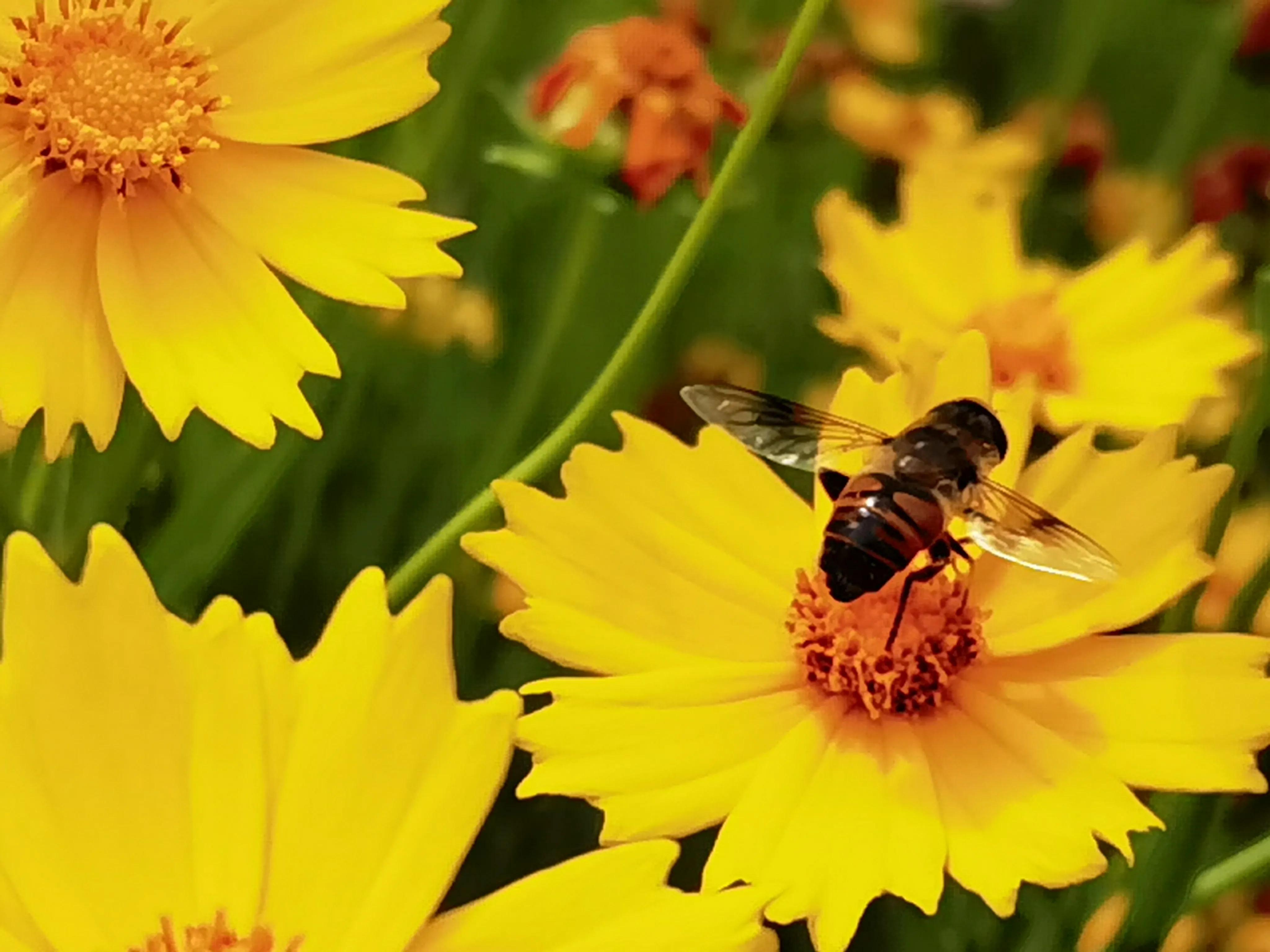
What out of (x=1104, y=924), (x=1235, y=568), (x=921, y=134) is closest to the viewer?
(x=1104, y=924)

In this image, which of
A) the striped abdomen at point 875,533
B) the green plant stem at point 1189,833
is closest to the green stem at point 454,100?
the striped abdomen at point 875,533

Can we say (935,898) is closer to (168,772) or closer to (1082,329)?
(168,772)

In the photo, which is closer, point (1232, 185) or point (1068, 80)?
point (1232, 185)

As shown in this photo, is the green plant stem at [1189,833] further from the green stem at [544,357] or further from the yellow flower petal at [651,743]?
the green stem at [544,357]

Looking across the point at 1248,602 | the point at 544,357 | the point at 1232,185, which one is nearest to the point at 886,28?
the point at 1232,185

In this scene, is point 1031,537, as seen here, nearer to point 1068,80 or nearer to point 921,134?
point 921,134

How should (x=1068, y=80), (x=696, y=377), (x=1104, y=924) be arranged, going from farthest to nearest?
(x=1068, y=80) < (x=696, y=377) < (x=1104, y=924)

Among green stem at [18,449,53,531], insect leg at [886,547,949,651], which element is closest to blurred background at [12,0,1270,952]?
green stem at [18,449,53,531]

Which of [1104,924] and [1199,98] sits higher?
[1199,98]
